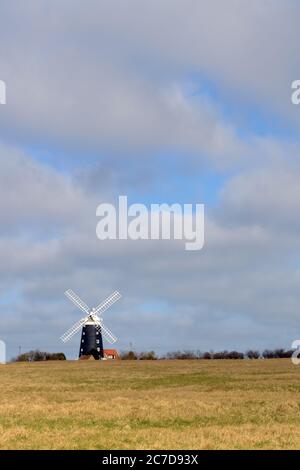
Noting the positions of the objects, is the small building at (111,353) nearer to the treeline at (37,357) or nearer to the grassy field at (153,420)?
the treeline at (37,357)

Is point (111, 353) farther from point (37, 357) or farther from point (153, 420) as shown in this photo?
point (153, 420)

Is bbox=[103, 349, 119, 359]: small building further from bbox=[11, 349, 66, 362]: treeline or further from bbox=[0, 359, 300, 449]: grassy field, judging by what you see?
bbox=[0, 359, 300, 449]: grassy field

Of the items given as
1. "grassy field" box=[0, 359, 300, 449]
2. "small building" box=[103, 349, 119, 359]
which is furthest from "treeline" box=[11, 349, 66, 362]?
"grassy field" box=[0, 359, 300, 449]

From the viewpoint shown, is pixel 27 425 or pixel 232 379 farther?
pixel 232 379

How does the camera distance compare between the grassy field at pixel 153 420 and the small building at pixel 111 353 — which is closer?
the grassy field at pixel 153 420

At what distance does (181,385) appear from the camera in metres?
49.3

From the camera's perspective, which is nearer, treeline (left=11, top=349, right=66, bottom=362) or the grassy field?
the grassy field

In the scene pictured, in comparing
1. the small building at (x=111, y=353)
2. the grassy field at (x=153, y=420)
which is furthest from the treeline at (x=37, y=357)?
the grassy field at (x=153, y=420)

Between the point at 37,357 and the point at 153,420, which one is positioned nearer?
the point at 153,420

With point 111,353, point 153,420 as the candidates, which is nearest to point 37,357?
point 111,353
